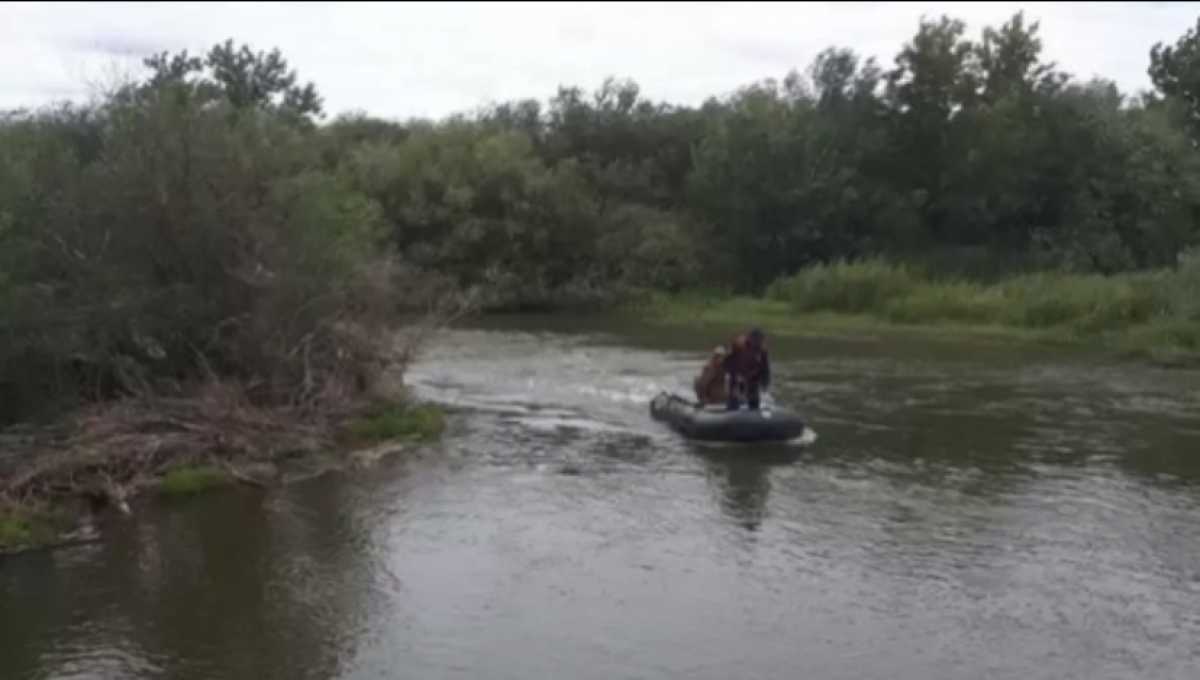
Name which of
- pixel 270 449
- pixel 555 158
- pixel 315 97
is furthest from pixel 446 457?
pixel 315 97

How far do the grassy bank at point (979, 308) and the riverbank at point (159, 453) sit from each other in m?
22.2

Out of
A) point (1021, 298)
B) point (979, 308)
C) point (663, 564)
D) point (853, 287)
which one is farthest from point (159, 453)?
point (853, 287)

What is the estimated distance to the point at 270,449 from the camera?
2155cm

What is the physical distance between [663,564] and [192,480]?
7.14m

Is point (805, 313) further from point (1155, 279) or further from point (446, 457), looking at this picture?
point (446, 457)

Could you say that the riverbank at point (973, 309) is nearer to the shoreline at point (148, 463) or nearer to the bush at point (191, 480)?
the shoreline at point (148, 463)

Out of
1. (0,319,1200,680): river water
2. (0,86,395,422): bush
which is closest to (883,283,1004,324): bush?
(0,319,1200,680): river water

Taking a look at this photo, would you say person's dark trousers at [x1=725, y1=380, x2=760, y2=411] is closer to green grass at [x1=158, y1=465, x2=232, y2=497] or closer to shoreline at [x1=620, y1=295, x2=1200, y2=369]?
green grass at [x1=158, y1=465, x2=232, y2=497]

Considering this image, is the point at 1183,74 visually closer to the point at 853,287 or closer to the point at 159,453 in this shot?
the point at 853,287

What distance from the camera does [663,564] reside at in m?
16.6

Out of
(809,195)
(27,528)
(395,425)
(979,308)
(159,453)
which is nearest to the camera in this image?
(27,528)

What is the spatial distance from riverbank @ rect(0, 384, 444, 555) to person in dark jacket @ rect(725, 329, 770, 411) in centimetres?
516

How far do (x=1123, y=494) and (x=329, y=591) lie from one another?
11162 millimetres

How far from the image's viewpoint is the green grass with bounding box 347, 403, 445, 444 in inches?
931
